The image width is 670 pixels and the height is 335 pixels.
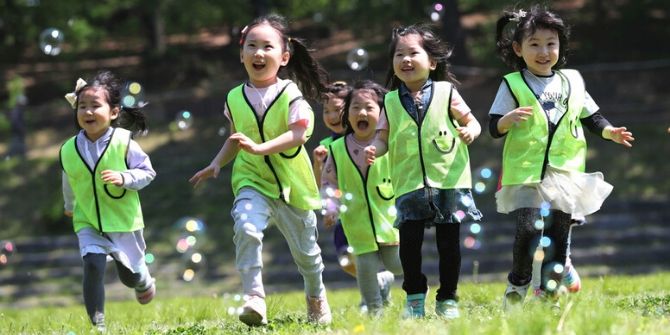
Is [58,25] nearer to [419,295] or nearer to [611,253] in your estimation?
[611,253]

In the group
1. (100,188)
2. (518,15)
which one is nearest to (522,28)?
(518,15)

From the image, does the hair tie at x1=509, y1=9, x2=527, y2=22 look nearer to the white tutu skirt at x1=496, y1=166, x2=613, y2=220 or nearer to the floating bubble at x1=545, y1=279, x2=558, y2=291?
the white tutu skirt at x1=496, y1=166, x2=613, y2=220

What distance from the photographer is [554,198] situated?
651 cm

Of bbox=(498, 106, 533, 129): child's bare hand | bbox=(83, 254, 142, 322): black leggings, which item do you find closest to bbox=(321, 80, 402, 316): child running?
bbox=(498, 106, 533, 129): child's bare hand

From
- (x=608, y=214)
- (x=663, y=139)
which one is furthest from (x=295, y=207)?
(x=663, y=139)

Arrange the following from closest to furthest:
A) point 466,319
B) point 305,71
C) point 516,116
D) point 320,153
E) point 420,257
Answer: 1. point 466,319
2. point 516,116
3. point 420,257
4. point 305,71
5. point 320,153

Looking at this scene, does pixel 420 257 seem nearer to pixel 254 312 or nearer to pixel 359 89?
pixel 254 312

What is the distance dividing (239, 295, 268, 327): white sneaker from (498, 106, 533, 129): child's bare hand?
1702mm

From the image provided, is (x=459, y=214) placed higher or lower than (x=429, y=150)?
lower

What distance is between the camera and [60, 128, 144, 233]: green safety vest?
7.29 m

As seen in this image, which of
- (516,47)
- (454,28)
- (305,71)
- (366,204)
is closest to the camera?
(516,47)

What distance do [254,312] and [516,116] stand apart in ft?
5.98

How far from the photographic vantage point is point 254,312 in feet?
20.2

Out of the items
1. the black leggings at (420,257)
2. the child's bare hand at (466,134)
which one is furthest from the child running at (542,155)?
the black leggings at (420,257)
